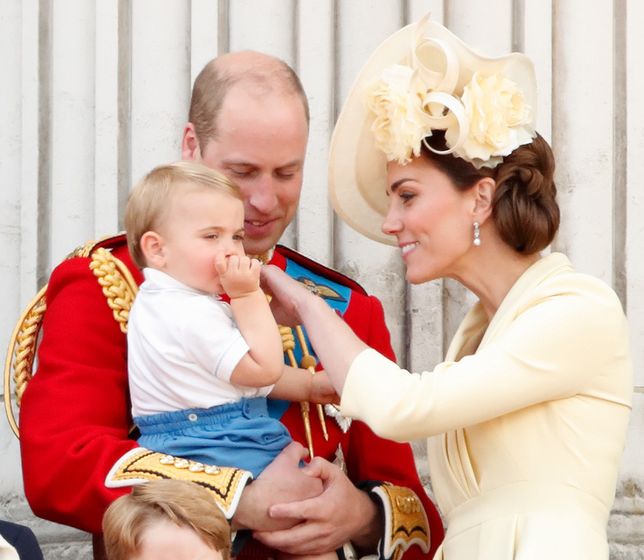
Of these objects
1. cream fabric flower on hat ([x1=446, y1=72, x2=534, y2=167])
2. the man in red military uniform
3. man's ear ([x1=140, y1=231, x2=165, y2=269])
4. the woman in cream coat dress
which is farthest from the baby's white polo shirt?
cream fabric flower on hat ([x1=446, y1=72, x2=534, y2=167])

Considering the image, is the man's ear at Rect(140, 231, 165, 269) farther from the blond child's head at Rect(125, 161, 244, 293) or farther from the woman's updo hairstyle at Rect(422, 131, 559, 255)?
the woman's updo hairstyle at Rect(422, 131, 559, 255)

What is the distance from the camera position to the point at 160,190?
12.4 ft

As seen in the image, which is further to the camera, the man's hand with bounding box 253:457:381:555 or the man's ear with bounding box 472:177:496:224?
the man's ear with bounding box 472:177:496:224

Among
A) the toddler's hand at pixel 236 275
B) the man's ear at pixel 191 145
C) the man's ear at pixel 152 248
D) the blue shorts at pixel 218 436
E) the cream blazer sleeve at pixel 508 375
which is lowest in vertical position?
the blue shorts at pixel 218 436

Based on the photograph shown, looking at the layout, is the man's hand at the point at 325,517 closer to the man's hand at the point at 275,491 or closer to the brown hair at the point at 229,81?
the man's hand at the point at 275,491

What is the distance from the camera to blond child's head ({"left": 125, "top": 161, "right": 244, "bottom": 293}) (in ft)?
12.3

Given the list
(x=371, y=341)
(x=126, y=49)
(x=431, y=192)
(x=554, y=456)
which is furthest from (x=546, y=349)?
(x=126, y=49)

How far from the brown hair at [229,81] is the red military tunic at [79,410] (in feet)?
1.11

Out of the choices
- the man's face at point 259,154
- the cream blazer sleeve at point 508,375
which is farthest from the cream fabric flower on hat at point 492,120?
the man's face at point 259,154

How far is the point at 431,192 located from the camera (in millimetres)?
3926

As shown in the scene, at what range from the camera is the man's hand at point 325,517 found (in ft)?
12.4

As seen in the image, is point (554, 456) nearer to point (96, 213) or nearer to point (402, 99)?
point (402, 99)

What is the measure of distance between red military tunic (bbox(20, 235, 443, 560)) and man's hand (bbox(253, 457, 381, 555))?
0.20 metres

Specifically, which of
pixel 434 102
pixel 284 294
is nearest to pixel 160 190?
pixel 284 294
